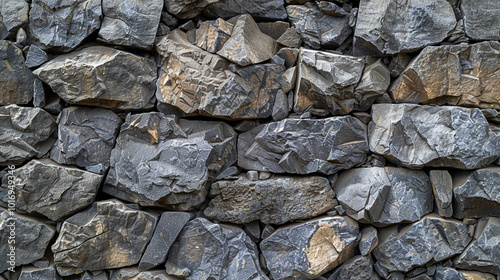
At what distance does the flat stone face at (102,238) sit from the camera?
2.14 metres

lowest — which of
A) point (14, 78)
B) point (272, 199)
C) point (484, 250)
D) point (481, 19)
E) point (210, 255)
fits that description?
point (210, 255)

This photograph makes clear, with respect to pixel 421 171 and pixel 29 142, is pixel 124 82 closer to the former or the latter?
pixel 29 142

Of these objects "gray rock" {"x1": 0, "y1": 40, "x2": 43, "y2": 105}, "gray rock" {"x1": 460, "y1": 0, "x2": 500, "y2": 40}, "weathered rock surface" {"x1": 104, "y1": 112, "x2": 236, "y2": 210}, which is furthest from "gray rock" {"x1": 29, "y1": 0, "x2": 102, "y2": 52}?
"gray rock" {"x1": 460, "y1": 0, "x2": 500, "y2": 40}

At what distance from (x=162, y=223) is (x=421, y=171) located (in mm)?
1632

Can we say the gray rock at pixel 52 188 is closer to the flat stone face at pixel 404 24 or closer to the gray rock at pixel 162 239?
the gray rock at pixel 162 239

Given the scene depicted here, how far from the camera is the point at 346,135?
220cm

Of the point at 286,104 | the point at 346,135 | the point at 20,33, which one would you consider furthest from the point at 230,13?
the point at 20,33

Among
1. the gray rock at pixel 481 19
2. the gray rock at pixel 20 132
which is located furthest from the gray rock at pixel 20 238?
the gray rock at pixel 481 19

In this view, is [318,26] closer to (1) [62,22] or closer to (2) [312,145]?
(2) [312,145]

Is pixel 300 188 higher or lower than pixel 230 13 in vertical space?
lower

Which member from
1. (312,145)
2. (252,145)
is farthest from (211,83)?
(312,145)

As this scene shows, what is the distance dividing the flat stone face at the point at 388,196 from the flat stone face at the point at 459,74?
0.52m

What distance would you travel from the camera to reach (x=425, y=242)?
216 cm

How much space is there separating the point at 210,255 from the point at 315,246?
646mm
